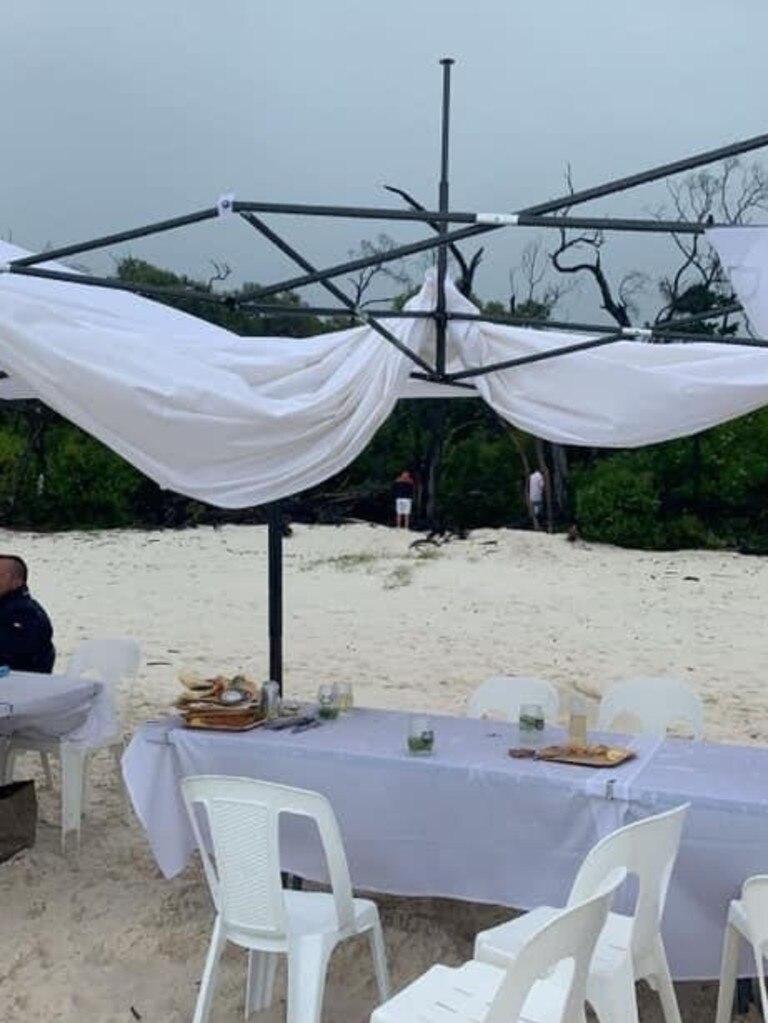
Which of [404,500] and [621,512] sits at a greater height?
[404,500]

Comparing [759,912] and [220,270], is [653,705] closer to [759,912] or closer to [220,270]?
[759,912]

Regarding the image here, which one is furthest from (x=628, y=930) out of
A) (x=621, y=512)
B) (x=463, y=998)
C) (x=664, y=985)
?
(x=621, y=512)

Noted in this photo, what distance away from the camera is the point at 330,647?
32.1ft

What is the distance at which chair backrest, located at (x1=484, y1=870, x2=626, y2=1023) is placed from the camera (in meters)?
2.30

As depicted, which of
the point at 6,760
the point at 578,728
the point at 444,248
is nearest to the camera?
the point at 578,728

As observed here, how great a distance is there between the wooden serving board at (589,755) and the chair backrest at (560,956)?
1.05m

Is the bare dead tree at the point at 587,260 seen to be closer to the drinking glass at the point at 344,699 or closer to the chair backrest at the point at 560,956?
the drinking glass at the point at 344,699

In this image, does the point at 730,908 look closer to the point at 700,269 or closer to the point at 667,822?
the point at 667,822

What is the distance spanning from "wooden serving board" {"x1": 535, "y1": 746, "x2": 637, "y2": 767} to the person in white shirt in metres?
14.5

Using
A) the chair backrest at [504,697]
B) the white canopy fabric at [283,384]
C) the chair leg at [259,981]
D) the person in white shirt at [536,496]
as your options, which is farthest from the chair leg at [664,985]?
the person in white shirt at [536,496]

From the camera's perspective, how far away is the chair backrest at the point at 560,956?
2299 millimetres

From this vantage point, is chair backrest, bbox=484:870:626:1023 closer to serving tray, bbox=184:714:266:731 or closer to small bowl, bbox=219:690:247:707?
serving tray, bbox=184:714:266:731

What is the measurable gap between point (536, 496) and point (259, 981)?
1510 cm

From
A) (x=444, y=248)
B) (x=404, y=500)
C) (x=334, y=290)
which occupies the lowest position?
(x=404, y=500)
